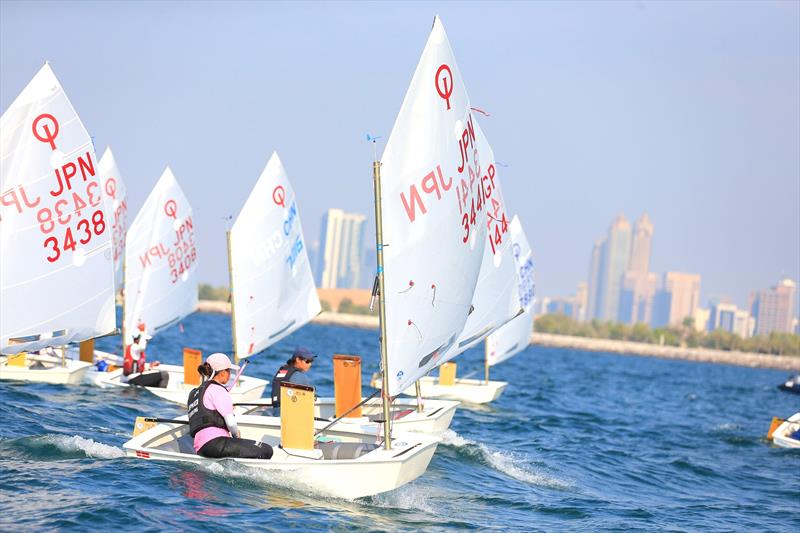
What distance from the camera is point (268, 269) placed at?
2255 cm

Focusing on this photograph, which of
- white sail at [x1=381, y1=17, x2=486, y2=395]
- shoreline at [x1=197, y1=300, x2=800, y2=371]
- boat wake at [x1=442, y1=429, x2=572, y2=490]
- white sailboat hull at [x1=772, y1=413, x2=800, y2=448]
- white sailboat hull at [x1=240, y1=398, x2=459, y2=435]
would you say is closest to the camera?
white sail at [x1=381, y1=17, x2=486, y2=395]

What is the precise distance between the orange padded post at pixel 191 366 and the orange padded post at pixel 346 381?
5.15 meters

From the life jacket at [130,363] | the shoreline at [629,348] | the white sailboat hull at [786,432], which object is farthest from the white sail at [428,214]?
the shoreline at [629,348]

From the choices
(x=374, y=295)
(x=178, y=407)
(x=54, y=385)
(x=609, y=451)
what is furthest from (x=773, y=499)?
(x=54, y=385)

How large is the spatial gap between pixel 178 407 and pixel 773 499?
10560 millimetres

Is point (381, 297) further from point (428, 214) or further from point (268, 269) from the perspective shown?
point (268, 269)

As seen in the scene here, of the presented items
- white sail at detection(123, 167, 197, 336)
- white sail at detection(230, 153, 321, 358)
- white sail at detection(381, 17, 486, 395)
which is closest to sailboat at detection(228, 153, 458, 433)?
white sail at detection(230, 153, 321, 358)

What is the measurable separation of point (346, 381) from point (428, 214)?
12.5 feet

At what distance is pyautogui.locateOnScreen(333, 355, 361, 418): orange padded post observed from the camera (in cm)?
1545

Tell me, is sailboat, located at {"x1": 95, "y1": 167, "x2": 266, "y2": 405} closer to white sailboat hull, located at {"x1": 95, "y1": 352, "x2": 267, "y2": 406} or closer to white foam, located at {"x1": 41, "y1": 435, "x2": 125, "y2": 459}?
white sailboat hull, located at {"x1": 95, "y1": 352, "x2": 267, "y2": 406}

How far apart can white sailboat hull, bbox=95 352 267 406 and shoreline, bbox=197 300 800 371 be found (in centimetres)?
12635

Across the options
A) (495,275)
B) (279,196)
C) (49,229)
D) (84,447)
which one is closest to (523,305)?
(279,196)

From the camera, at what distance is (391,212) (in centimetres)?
1226

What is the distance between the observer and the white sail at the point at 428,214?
40.5 ft
